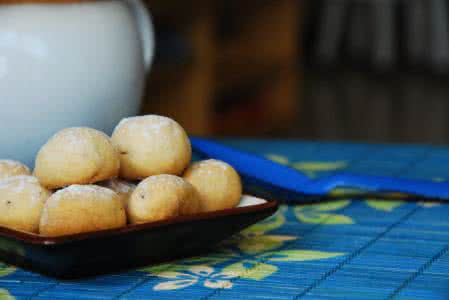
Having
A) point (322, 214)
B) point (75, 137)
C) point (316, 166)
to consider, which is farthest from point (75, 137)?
point (316, 166)

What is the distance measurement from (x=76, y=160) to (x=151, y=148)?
5 centimetres

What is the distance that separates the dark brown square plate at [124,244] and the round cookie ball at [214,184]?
2 centimetres

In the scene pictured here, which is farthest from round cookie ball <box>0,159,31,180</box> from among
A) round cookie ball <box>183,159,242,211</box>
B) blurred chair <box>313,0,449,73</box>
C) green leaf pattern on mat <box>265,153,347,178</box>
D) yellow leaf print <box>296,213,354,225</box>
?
blurred chair <box>313,0,449,73</box>

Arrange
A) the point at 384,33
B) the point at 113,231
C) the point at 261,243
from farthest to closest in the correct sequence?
the point at 384,33, the point at 261,243, the point at 113,231

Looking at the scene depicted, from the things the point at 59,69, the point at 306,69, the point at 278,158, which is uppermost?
the point at 59,69

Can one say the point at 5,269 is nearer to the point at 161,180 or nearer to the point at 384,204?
the point at 161,180

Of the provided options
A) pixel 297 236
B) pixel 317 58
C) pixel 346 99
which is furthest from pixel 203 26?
pixel 317 58

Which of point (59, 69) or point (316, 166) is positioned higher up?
point (59, 69)

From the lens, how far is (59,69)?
26.7 inches

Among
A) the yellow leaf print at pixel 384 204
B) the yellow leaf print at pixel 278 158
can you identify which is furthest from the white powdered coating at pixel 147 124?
the yellow leaf print at pixel 278 158

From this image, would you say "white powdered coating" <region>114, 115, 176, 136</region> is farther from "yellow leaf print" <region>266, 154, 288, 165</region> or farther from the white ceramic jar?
"yellow leaf print" <region>266, 154, 288, 165</region>

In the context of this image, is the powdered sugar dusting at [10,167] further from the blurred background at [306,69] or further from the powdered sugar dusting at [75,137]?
the blurred background at [306,69]

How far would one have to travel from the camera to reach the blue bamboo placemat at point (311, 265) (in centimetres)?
51

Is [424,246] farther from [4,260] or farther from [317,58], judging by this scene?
[317,58]
